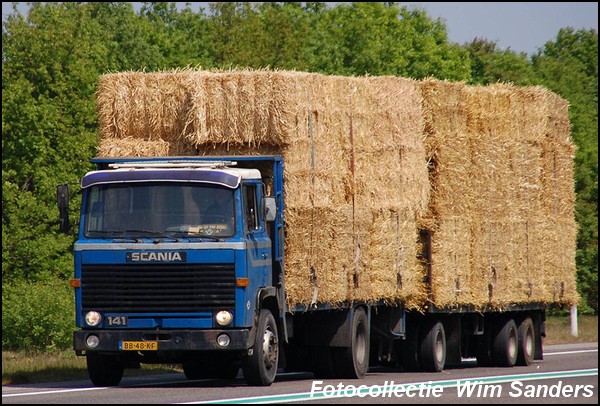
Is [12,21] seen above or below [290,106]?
→ above

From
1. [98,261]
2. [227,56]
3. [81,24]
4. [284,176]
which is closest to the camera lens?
[98,261]

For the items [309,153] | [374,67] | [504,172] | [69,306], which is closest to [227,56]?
[374,67]

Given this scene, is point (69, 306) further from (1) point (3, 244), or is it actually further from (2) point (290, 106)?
(2) point (290, 106)

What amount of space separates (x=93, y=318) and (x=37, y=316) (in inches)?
1077

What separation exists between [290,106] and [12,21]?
3555 cm

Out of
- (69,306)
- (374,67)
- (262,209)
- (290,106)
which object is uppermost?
(374,67)

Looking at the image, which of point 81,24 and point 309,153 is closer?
point 309,153

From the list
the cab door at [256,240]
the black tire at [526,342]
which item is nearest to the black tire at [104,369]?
the cab door at [256,240]

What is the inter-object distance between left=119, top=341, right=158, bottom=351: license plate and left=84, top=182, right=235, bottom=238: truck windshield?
133 centimetres

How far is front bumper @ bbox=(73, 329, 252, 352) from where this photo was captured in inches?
767

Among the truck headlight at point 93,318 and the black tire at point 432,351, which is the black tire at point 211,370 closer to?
the truck headlight at point 93,318

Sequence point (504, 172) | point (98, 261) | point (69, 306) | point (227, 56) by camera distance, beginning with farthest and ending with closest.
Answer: point (227, 56)
point (69, 306)
point (504, 172)
point (98, 261)

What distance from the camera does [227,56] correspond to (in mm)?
68125

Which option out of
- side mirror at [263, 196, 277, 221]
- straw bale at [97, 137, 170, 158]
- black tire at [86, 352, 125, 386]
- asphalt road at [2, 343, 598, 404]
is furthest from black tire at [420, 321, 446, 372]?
black tire at [86, 352, 125, 386]
